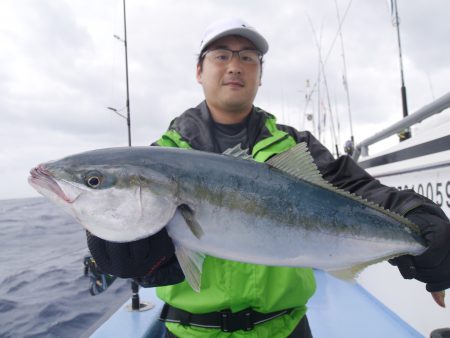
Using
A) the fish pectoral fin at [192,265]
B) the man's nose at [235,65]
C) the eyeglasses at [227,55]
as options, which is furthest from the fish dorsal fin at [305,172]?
the eyeglasses at [227,55]

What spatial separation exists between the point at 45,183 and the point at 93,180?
22 centimetres

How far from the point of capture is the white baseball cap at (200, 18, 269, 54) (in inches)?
104

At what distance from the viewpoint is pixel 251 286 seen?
223 cm

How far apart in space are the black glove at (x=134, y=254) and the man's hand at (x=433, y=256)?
51.0 inches

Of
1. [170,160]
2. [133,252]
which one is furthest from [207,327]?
[170,160]

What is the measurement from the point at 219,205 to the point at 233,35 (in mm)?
1541

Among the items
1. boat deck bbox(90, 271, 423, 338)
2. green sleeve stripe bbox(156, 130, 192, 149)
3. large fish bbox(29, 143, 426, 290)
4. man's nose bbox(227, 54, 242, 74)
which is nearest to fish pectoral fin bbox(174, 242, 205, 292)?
large fish bbox(29, 143, 426, 290)

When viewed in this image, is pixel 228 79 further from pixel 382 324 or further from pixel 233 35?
pixel 382 324

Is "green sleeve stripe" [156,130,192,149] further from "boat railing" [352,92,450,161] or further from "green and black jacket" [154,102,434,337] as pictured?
"boat railing" [352,92,450,161]

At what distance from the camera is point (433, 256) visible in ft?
6.25

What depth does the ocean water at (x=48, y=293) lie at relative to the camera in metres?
6.29

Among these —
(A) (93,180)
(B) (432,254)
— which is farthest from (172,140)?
(B) (432,254)

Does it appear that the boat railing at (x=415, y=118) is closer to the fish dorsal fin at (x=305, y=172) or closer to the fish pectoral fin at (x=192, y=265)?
the fish dorsal fin at (x=305, y=172)

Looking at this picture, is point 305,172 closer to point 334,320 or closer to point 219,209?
point 219,209
